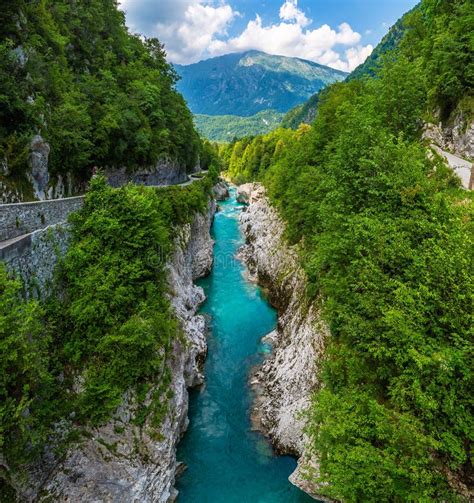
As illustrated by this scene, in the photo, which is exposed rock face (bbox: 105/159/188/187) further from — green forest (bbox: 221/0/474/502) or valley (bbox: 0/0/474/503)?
green forest (bbox: 221/0/474/502)

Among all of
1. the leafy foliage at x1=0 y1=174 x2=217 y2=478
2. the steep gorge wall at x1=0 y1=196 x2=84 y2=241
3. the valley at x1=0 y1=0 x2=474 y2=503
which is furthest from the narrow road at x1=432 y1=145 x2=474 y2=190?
the steep gorge wall at x1=0 y1=196 x2=84 y2=241

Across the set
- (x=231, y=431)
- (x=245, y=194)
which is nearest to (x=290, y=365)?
(x=231, y=431)

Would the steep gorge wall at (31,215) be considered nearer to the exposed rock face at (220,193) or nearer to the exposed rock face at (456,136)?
the exposed rock face at (456,136)

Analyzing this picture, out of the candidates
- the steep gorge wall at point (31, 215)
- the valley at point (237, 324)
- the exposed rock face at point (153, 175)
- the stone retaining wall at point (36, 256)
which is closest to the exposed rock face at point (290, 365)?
the valley at point (237, 324)

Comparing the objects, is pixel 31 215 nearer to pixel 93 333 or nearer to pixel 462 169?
pixel 93 333

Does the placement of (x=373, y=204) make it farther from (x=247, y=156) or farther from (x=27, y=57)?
(x=247, y=156)
